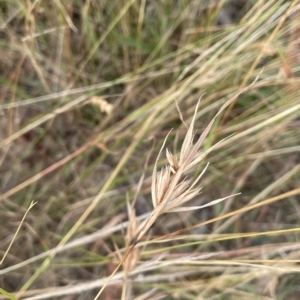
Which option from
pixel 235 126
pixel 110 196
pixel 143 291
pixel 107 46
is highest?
pixel 107 46

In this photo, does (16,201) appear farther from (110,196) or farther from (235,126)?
(235,126)

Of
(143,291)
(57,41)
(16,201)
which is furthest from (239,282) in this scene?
(57,41)

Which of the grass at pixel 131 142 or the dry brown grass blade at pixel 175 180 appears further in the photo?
the grass at pixel 131 142

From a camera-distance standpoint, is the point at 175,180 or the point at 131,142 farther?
the point at 131,142

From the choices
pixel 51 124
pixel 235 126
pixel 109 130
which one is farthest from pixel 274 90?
pixel 51 124

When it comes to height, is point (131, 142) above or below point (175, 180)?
below

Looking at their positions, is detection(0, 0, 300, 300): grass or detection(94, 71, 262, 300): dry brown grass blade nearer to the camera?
detection(94, 71, 262, 300): dry brown grass blade

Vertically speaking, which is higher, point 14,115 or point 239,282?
point 14,115

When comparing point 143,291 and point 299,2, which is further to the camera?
point 143,291
